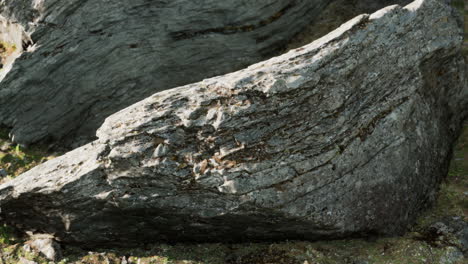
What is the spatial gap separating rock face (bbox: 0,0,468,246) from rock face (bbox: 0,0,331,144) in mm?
5912

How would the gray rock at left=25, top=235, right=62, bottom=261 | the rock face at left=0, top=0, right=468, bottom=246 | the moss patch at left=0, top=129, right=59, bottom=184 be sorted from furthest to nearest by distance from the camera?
the moss patch at left=0, top=129, right=59, bottom=184 → the gray rock at left=25, top=235, right=62, bottom=261 → the rock face at left=0, top=0, right=468, bottom=246

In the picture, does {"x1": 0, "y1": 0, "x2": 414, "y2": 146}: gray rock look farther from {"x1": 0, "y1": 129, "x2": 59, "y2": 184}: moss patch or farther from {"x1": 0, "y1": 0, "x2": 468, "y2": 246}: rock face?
{"x1": 0, "y1": 0, "x2": 468, "y2": 246}: rock face

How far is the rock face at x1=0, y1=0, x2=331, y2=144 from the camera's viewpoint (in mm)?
22578

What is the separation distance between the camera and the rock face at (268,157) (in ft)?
53.3

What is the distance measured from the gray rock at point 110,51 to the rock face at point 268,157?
5875 millimetres

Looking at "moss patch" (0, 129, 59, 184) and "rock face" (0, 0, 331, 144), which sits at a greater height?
"rock face" (0, 0, 331, 144)

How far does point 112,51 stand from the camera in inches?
933

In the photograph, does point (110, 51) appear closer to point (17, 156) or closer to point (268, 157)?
point (17, 156)

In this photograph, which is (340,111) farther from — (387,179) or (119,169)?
(119,169)

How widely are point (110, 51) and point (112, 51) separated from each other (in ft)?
0.36

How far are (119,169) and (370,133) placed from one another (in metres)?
9.90

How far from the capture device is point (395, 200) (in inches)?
714

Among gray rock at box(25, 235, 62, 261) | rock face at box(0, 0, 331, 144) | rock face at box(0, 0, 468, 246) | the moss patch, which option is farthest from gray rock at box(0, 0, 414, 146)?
gray rock at box(25, 235, 62, 261)

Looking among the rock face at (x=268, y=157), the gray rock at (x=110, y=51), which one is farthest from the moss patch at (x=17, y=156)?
the rock face at (x=268, y=157)
